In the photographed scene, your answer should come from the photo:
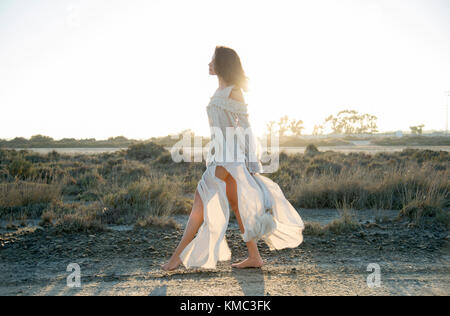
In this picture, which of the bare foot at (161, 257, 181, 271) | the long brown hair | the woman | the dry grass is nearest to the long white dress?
the woman

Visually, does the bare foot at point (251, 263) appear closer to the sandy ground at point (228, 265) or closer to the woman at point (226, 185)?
the sandy ground at point (228, 265)

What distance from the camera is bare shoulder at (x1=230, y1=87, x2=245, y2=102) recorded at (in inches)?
137

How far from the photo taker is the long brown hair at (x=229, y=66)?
3426 millimetres

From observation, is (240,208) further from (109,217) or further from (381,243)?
(109,217)

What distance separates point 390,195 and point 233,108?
5.84m

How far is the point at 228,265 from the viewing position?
3.94m

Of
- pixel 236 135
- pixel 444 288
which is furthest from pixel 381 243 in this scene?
pixel 236 135

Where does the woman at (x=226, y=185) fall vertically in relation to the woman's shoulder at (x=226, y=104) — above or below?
below

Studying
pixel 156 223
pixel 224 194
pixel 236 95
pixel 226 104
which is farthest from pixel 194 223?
pixel 156 223

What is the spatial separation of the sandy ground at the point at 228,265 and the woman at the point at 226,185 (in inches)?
13.9

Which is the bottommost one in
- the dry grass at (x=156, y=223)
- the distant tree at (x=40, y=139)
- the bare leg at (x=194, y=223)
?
the dry grass at (x=156, y=223)

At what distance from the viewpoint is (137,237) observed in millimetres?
4926

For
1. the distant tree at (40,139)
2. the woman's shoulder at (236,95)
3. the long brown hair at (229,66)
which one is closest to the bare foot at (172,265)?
the woman's shoulder at (236,95)

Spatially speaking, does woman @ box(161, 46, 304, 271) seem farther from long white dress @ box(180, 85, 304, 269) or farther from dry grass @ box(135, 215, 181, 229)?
dry grass @ box(135, 215, 181, 229)
